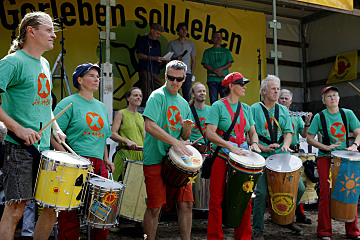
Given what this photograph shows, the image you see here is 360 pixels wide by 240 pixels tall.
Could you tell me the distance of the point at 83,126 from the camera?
158 inches

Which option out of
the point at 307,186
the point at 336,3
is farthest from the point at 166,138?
the point at 336,3

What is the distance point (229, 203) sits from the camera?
4410 mm

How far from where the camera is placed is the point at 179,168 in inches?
153

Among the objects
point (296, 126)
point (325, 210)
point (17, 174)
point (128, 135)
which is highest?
point (17, 174)

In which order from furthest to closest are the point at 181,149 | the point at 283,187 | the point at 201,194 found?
the point at 201,194 → the point at 283,187 → the point at 181,149

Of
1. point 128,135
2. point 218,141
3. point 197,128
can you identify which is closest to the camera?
point 218,141

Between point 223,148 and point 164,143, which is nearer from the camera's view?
point 164,143

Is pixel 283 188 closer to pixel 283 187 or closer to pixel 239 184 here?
pixel 283 187

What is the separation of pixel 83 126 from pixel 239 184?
1.72 meters

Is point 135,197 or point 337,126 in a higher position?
point 337,126

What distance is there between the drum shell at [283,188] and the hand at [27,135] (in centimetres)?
305

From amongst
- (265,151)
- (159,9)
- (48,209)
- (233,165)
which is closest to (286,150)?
(265,151)

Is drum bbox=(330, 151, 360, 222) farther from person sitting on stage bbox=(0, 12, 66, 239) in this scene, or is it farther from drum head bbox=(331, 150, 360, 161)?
person sitting on stage bbox=(0, 12, 66, 239)

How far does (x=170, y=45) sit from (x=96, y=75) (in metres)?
5.46
